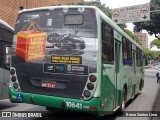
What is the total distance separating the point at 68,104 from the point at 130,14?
22.1 m

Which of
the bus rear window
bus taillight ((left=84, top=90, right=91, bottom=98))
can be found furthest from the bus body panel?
bus taillight ((left=84, top=90, right=91, bottom=98))

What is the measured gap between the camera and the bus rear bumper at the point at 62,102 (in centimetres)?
683

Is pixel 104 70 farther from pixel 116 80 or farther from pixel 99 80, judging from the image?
pixel 116 80

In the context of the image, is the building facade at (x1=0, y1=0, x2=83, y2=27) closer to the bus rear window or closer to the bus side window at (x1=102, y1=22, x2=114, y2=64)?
the bus side window at (x1=102, y1=22, x2=114, y2=64)

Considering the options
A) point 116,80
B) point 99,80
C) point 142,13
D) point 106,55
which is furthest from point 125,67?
point 142,13

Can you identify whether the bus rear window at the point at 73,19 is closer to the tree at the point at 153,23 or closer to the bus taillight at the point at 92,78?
the bus taillight at the point at 92,78

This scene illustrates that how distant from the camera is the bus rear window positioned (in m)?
7.25

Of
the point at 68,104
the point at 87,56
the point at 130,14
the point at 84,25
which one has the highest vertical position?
the point at 130,14

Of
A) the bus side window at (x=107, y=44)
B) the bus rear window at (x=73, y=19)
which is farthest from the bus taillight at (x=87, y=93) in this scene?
the bus rear window at (x=73, y=19)

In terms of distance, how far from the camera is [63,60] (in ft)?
23.3

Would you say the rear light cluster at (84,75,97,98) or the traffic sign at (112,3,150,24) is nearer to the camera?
the rear light cluster at (84,75,97,98)

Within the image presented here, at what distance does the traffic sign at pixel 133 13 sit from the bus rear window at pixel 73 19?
20998 millimetres

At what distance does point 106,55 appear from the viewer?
7645 millimetres

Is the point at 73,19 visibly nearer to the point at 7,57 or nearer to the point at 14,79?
the point at 14,79
